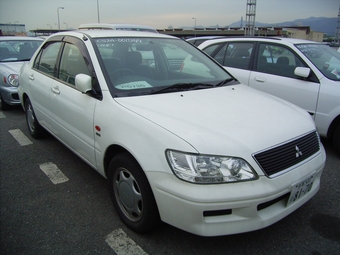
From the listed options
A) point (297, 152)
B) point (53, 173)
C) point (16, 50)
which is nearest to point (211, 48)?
point (53, 173)

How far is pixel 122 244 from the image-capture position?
7.48 feet

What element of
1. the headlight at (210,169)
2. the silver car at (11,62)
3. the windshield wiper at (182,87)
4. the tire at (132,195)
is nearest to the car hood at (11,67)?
the silver car at (11,62)

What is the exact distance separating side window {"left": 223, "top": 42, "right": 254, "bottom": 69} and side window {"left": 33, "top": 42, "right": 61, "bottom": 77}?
2983mm

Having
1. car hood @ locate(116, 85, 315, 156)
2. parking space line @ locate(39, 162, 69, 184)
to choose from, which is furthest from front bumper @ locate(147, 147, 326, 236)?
parking space line @ locate(39, 162, 69, 184)

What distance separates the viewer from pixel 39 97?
3.89 m

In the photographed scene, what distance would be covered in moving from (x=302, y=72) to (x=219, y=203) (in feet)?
9.86

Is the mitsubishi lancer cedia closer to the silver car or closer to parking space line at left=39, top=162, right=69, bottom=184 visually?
parking space line at left=39, top=162, right=69, bottom=184

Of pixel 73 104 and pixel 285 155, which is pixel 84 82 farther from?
pixel 285 155

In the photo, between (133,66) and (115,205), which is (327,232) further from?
(133,66)

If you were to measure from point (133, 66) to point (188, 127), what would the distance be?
120 centimetres

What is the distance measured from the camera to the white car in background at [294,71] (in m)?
3.95

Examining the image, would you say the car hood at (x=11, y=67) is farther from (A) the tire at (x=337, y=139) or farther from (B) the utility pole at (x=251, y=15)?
(B) the utility pole at (x=251, y=15)

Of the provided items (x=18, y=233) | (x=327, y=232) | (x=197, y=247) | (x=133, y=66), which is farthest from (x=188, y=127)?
(x=18, y=233)

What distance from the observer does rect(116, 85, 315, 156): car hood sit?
196cm
